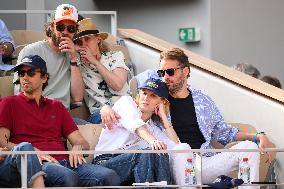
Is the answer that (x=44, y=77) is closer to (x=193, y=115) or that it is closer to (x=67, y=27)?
(x=67, y=27)

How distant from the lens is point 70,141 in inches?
379

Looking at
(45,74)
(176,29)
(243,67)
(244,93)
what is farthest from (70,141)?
(176,29)

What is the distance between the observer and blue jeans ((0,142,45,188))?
854 cm

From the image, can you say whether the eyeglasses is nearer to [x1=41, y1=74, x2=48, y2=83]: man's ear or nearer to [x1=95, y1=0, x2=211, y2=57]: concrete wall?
[x1=41, y1=74, x2=48, y2=83]: man's ear

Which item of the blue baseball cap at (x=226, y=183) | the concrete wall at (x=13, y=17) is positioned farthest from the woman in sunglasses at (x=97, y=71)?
the concrete wall at (x=13, y=17)

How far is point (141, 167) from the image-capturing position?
9164mm

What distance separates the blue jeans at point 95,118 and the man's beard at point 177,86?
69cm

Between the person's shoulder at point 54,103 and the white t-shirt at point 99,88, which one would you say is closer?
the person's shoulder at point 54,103

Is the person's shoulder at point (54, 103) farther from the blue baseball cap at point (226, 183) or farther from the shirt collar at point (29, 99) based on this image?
the blue baseball cap at point (226, 183)

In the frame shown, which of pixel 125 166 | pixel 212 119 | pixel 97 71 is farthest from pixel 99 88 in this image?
pixel 125 166

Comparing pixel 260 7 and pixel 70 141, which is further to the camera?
pixel 260 7

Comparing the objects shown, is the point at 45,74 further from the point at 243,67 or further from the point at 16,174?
the point at 243,67

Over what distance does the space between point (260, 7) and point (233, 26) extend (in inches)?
22.3

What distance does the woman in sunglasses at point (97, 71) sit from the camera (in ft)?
35.3
